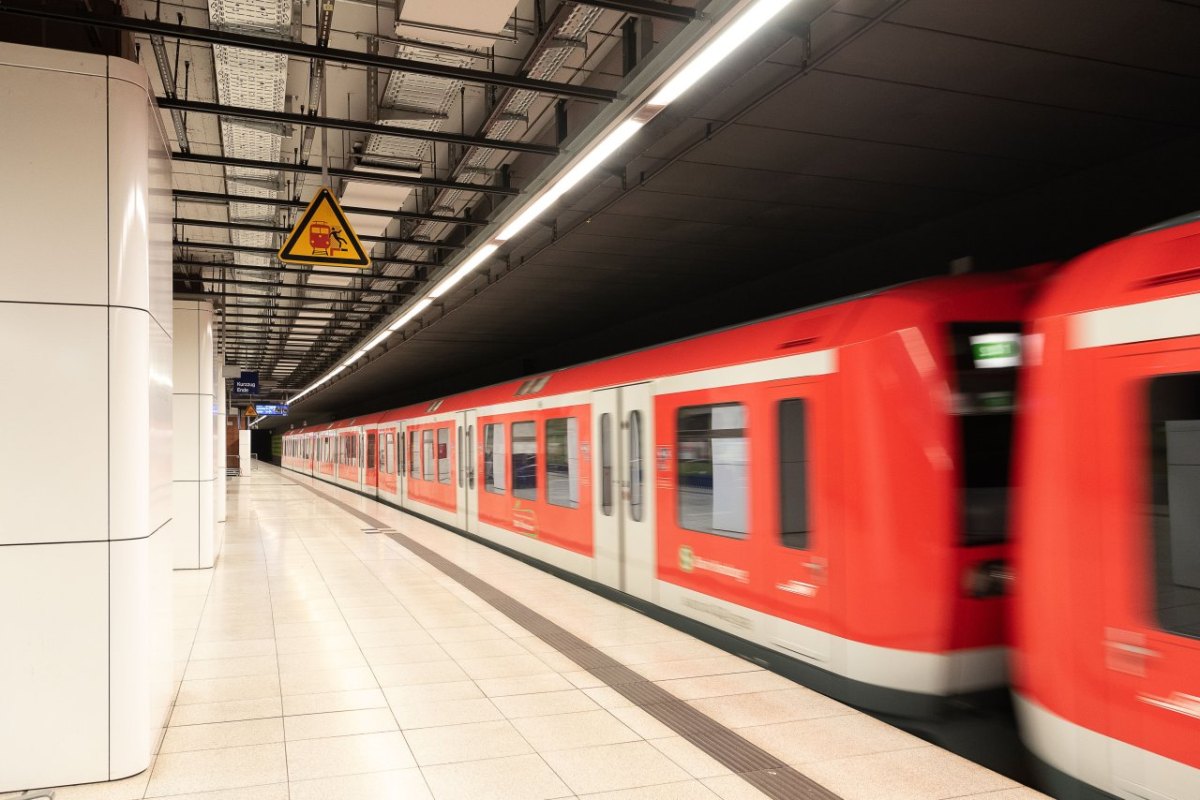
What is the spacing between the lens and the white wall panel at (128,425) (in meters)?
3.43

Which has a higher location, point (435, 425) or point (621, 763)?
point (435, 425)

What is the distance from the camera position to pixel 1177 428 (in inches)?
109

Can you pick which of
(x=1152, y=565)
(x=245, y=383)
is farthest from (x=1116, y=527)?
(x=245, y=383)

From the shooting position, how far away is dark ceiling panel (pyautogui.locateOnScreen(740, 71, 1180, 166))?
16.0 feet

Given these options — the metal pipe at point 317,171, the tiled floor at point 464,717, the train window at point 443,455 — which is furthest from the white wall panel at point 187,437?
the train window at point 443,455

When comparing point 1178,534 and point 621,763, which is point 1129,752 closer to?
point 1178,534

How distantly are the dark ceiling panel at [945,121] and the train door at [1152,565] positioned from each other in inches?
100

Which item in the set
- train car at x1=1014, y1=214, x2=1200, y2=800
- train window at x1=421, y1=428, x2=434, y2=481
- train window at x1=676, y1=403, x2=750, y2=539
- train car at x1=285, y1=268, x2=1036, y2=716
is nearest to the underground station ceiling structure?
train car at x1=285, y1=268, x2=1036, y2=716

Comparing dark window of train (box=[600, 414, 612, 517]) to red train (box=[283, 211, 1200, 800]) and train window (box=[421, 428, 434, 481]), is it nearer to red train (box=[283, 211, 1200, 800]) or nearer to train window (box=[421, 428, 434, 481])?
red train (box=[283, 211, 1200, 800])

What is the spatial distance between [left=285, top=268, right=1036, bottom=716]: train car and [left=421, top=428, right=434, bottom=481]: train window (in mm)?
8582

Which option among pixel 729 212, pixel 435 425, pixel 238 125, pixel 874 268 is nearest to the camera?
pixel 238 125

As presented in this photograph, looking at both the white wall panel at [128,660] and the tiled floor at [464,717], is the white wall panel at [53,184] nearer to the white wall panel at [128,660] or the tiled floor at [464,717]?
the white wall panel at [128,660]

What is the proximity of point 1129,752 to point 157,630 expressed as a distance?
3892mm

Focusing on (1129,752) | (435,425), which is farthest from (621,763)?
(435,425)
